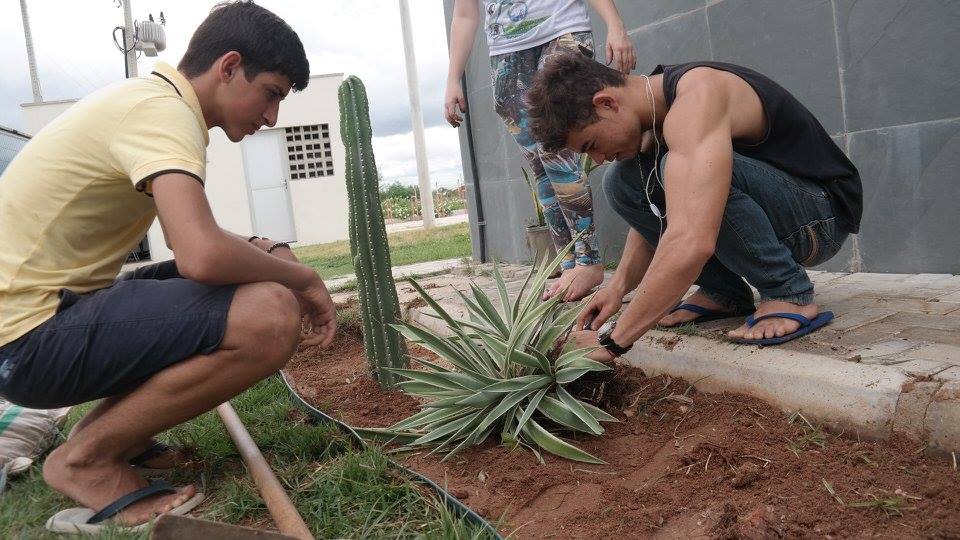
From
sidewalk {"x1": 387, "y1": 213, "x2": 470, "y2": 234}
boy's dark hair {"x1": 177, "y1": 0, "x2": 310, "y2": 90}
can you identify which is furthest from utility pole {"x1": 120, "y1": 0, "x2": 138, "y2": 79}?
boy's dark hair {"x1": 177, "y1": 0, "x2": 310, "y2": 90}

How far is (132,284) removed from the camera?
2.04 m

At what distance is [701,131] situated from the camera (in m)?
2.13

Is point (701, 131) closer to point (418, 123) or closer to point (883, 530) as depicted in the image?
point (883, 530)

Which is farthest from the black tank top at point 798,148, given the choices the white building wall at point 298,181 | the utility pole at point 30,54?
the utility pole at point 30,54

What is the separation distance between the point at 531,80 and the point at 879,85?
1612mm

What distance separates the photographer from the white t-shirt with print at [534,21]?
3.63m

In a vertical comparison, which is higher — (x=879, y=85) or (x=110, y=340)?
(x=879, y=85)

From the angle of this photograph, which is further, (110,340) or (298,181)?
(298,181)

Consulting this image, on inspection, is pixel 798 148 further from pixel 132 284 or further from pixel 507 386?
pixel 132 284

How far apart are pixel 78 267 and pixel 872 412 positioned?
2178mm

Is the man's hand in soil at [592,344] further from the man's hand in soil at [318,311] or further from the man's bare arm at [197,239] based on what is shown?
the man's bare arm at [197,239]

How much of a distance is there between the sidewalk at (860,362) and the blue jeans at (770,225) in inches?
9.2

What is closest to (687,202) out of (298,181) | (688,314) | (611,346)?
(611,346)

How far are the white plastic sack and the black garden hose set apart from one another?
0.90 m
